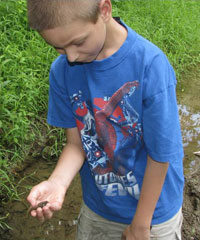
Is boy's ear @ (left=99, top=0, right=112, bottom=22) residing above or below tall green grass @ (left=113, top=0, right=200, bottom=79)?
above

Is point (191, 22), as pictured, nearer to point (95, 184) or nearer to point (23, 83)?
point (23, 83)

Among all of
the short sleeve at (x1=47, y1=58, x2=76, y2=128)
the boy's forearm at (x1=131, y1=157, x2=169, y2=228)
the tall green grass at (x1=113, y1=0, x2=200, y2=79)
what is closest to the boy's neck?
the short sleeve at (x1=47, y1=58, x2=76, y2=128)

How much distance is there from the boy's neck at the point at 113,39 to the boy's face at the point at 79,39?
0.11ft

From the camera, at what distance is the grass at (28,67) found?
3.13 meters

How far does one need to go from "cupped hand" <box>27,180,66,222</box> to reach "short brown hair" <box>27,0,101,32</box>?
Answer: 0.69 m

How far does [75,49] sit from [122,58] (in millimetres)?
192

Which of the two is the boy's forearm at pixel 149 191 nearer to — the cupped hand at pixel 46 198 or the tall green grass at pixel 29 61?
the cupped hand at pixel 46 198

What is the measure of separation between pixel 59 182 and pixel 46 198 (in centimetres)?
12

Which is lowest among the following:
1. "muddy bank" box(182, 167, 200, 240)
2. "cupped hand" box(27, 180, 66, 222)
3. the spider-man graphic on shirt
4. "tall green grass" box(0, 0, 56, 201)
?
"muddy bank" box(182, 167, 200, 240)

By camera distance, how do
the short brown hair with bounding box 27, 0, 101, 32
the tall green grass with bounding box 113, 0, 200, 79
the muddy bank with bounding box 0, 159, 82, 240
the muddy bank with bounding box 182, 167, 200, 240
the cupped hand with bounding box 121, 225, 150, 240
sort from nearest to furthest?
the short brown hair with bounding box 27, 0, 101, 32 < the cupped hand with bounding box 121, 225, 150, 240 < the muddy bank with bounding box 182, 167, 200, 240 < the muddy bank with bounding box 0, 159, 82, 240 < the tall green grass with bounding box 113, 0, 200, 79

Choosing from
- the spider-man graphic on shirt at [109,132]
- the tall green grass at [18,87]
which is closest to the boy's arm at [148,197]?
the spider-man graphic on shirt at [109,132]

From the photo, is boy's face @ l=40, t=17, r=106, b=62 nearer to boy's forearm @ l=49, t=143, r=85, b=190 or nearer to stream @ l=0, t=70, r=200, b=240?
boy's forearm @ l=49, t=143, r=85, b=190

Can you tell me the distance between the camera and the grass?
3.13 meters

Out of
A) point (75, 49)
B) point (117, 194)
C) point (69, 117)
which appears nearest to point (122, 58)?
point (75, 49)
